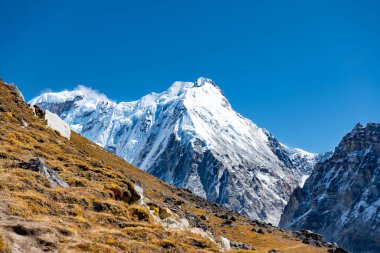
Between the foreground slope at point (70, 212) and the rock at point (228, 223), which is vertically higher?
the rock at point (228, 223)

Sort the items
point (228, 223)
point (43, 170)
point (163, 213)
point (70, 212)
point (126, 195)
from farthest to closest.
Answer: point (228, 223) < point (163, 213) < point (126, 195) < point (43, 170) < point (70, 212)

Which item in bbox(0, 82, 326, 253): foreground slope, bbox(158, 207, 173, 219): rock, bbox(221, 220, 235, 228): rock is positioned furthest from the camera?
bbox(221, 220, 235, 228): rock

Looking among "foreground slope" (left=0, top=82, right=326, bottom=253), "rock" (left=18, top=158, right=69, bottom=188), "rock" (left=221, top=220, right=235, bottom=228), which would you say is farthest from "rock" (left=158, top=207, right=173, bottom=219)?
"rock" (left=221, top=220, right=235, bottom=228)

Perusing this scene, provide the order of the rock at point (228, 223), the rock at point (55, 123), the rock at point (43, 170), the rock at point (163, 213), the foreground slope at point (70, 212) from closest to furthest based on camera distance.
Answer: the foreground slope at point (70, 212) < the rock at point (43, 170) < the rock at point (163, 213) < the rock at point (55, 123) < the rock at point (228, 223)

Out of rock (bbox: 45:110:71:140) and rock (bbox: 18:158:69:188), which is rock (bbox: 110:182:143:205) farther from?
rock (bbox: 45:110:71:140)

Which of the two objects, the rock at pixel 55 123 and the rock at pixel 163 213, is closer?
the rock at pixel 163 213

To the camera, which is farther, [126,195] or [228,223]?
[228,223]

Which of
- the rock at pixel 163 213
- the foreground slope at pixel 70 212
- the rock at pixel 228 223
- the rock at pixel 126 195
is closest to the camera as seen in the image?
the foreground slope at pixel 70 212

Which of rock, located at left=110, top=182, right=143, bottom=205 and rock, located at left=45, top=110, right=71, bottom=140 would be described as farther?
rock, located at left=45, top=110, right=71, bottom=140

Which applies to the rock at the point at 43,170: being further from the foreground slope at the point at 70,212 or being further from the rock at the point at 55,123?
the rock at the point at 55,123

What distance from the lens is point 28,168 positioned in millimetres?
34812

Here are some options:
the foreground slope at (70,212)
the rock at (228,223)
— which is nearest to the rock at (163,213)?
the foreground slope at (70,212)

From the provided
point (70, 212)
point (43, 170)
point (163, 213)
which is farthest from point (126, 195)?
point (70, 212)

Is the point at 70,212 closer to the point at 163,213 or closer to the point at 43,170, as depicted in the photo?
the point at 43,170
